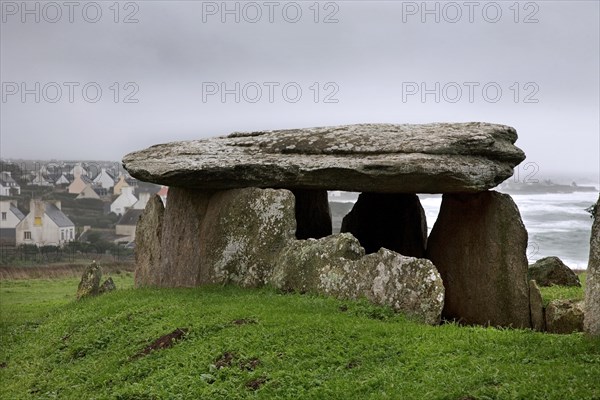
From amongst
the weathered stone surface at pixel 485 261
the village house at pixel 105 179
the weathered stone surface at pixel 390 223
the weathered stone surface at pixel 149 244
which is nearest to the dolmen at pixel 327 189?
the weathered stone surface at pixel 485 261

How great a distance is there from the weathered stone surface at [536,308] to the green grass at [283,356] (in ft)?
14.1

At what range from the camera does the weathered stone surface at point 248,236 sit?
17984 millimetres

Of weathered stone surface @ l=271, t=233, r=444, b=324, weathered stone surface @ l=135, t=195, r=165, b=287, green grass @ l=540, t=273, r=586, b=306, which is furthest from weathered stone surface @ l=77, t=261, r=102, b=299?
green grass @ l=540, t=273, r=586, b=306

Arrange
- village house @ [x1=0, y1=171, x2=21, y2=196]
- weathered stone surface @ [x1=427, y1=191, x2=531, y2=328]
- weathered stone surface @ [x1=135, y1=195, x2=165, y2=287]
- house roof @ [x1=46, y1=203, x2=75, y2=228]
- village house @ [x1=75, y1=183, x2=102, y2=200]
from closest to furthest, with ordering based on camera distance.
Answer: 1. weathered stone surface @ [x1=427, y1=191, x2=531, y2=328]
2. weathered stone surface @ [x1=135, y1=195, x2=165, y2=287]
3. house roof @ [x1=46, y1=203, x2=75, y2=228]
4. village house @ [x1=0, y1=171, x2=21, y2=196]
5. village house @ [x1=75, y1=183, x2=102, y2=200]

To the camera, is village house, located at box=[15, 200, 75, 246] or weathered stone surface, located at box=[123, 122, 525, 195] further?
village house, located at box=[15, 200, 75, 246]

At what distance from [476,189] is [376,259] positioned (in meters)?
3.74

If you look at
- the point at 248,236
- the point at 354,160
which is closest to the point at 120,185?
the point at 248,236

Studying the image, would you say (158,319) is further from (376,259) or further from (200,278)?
(376,259)

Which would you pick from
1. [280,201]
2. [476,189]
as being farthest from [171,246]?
[476,189]

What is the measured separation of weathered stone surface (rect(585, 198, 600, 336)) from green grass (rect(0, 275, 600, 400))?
359 millimetres

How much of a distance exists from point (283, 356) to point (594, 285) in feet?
16.2

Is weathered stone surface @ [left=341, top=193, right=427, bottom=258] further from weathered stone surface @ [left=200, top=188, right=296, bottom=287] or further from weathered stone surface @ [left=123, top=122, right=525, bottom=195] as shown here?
weathered stone surface @ [left=200, top=188, right=296, bottom=287]

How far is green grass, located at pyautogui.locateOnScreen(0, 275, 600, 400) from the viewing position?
1091cm

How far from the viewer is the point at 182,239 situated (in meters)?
20.4
